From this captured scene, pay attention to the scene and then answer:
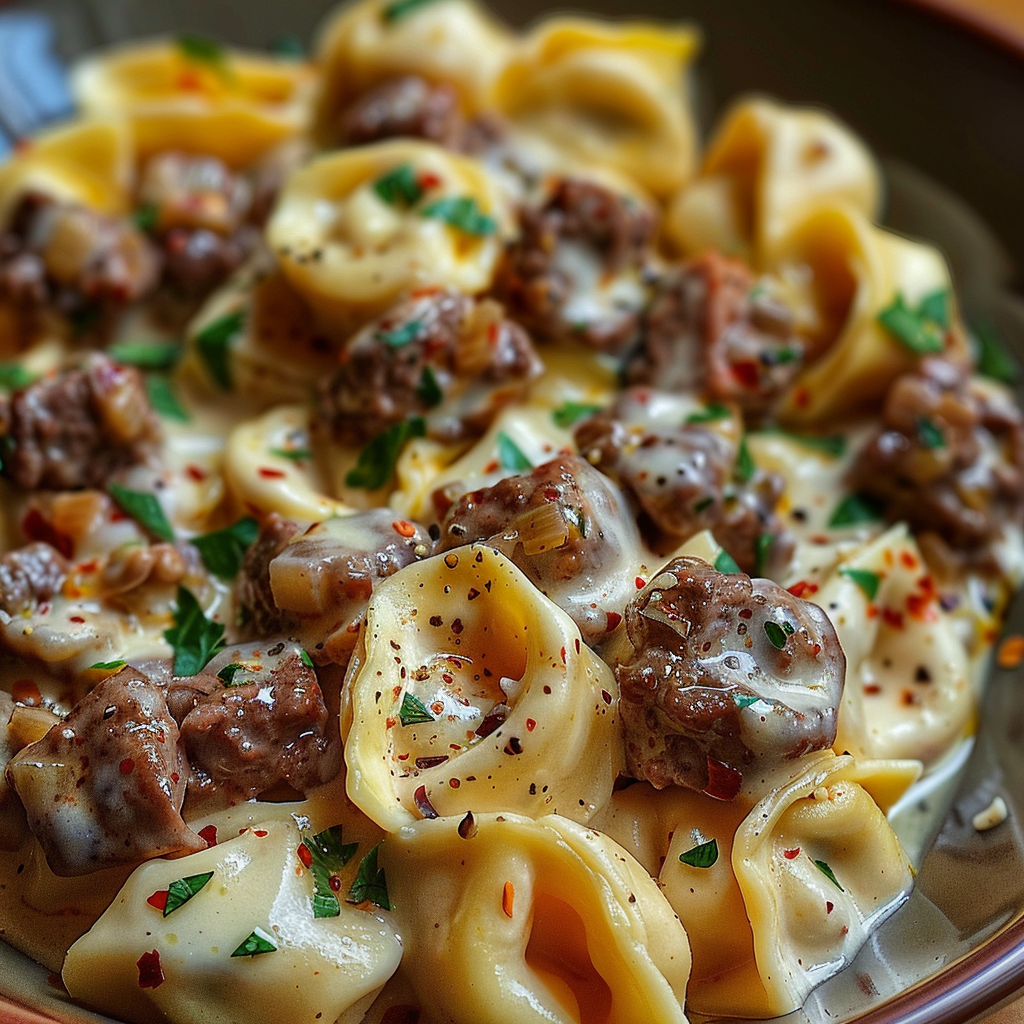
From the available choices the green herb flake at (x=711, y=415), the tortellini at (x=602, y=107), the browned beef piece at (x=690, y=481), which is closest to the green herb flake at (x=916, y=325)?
the green herb flake at (x=711, y=415)

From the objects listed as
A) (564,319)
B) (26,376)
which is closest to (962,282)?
(564,319)

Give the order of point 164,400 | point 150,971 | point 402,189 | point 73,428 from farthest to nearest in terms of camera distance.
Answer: point 402,189
point 164,400
point 73,428
point 150,971

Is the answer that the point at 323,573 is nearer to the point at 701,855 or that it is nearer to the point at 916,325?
the point at 701,855

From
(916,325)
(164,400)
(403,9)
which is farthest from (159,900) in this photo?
(403,9)

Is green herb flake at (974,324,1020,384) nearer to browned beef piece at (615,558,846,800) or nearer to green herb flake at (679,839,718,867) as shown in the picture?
browned beef piece at (615,558,846,800)

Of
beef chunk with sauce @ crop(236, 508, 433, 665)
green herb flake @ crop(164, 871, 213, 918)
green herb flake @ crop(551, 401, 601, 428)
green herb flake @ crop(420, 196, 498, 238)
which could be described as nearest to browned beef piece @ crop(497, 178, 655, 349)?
green herb flake @ crop(420, 196, 498, 238)

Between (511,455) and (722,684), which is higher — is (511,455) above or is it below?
below

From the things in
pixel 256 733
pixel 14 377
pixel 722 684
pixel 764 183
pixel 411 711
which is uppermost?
pixel 764 183
